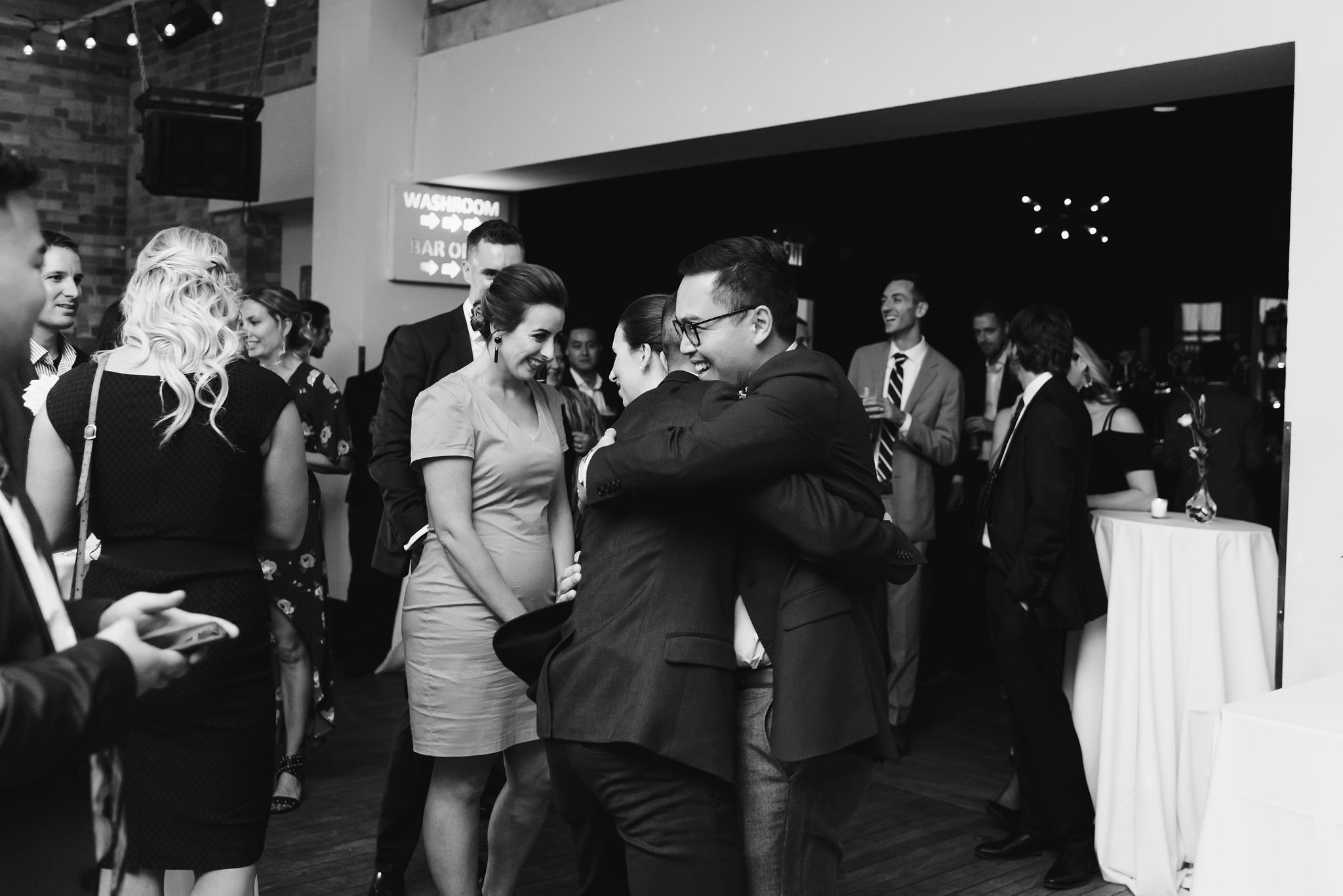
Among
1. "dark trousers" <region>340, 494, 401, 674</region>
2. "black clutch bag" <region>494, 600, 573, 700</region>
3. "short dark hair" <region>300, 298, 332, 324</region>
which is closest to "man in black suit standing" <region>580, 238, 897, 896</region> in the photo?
"black clutch bag" <region>494, 600, 573, 700</region>

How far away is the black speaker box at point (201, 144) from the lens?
678cm

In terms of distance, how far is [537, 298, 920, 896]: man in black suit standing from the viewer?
6.72ft

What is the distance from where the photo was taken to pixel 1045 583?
377 cm

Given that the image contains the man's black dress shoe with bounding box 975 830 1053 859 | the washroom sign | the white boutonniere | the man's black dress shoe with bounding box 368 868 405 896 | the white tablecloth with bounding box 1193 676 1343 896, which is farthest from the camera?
the washroom sign

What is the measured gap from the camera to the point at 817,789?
7.16 ft

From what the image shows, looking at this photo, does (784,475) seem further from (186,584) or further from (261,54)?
(261,54)

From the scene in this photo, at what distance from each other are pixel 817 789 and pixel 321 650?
9.28 feet

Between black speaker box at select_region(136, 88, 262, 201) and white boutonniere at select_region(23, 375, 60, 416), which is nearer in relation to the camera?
white boutonniere at select_region(23, 375, 60, 416)

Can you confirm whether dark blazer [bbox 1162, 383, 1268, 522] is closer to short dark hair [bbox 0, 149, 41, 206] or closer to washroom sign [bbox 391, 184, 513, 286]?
washroom sign [bbox 391, 184, 513, 286]

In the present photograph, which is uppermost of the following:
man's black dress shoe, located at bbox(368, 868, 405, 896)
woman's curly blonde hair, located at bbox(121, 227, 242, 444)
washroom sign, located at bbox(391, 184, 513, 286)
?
washroom sign, located at bbox(391, 184, 513, 286)

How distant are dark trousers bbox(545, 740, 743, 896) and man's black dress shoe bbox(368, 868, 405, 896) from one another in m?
1.52

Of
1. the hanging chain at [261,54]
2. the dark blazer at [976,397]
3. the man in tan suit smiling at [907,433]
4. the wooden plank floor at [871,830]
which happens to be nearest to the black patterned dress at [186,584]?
the wooden plank floor at [871,830]

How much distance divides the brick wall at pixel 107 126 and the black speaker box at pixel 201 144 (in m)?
1.55

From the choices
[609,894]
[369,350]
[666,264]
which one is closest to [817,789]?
[609,894]
